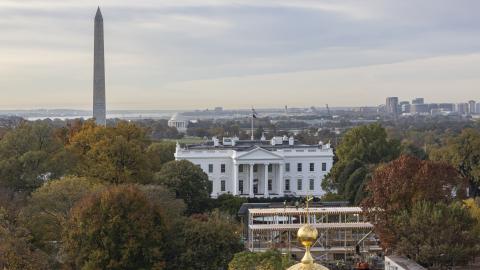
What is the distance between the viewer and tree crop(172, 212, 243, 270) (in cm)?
4162

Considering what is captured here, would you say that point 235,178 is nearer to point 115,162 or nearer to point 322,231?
point 115,162

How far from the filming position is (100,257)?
1572 inches

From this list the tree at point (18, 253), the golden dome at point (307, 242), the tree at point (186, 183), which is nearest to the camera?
the golden dome at point (307, 242)

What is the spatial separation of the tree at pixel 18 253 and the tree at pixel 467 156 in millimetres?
Result: 49361

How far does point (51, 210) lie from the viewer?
1828 inches

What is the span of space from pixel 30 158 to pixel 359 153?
38.5 metres

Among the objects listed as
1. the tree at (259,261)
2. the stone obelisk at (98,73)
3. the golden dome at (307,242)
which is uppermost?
the stone obelisk at (98,73)

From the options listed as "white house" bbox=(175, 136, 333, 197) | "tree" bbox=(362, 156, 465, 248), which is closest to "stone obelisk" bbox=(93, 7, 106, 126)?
"white house" bbox=(175, 136, 333, 197)

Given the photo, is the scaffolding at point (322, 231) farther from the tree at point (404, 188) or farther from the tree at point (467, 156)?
the tree at point (467, 156)

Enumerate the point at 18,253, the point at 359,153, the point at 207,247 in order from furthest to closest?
the point at 359,153, the point at 207,247, the point at 18,253

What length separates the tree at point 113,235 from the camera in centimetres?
4033

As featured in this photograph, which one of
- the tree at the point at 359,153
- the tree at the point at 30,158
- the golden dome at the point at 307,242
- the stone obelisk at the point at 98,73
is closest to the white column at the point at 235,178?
the tree at the point at 359,153

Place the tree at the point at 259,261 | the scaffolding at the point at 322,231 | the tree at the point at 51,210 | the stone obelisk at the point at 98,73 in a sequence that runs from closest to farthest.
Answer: the tree at the point at 259,261
the tree at the point at 51,210
the scaffolding at the point at 322,231
the stone obelisk at the point at 98,73

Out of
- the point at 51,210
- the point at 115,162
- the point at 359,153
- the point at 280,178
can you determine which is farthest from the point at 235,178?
the point at 51,210
